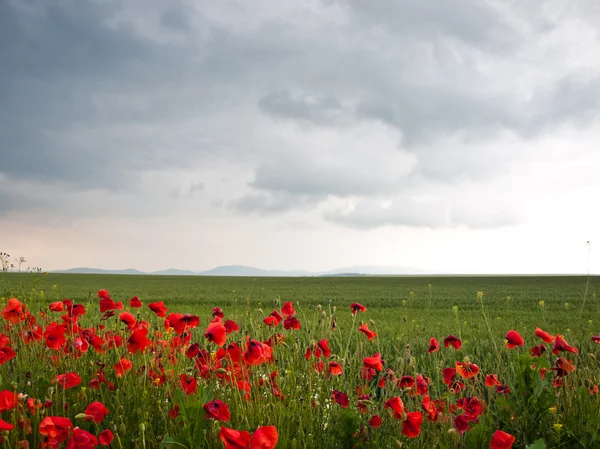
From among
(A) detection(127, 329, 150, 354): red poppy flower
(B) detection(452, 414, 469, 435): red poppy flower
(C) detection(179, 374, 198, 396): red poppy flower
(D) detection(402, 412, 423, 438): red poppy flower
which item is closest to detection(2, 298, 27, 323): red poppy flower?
(A) detection(127, 329, 150, 354): red poppy flower

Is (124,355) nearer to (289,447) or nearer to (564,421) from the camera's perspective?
(289,447)

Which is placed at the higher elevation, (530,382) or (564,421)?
(530,382)

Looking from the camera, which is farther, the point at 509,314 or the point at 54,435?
the point at 509,314

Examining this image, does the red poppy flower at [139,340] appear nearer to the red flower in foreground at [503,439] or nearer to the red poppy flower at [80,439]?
the red poppy flower at [80,439]

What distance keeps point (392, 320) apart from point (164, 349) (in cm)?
958

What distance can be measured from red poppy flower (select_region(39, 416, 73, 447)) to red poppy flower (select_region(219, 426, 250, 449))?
87 cm

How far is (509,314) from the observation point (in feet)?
51.8

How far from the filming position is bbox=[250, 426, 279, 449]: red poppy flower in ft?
6.57

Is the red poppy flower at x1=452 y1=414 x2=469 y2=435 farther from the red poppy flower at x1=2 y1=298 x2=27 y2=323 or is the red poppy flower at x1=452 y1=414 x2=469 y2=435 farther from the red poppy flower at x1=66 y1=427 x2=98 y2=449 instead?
the red poppy flower at x1=2 y1=298 x2=27 y2=323

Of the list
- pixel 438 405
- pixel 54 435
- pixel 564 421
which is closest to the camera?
pixel 54 435

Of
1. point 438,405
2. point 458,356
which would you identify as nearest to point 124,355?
point 438,405

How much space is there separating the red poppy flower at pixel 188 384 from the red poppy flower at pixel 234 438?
1.48 m

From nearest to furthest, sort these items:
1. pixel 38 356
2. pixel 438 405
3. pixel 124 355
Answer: pixel 438 405 < pixel 124 355 < pixel 38 356

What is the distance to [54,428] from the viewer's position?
7.91 feet
